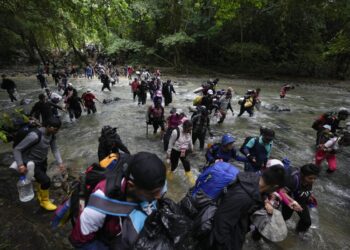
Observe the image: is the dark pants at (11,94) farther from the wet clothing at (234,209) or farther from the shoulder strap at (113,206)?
the wet clothing at (234,209)

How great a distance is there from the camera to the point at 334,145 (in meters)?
6.52

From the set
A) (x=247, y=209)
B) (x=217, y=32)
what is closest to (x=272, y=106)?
(x=247, y=209)

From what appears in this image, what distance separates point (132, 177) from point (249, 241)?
3.50 m

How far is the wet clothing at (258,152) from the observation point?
4945mm

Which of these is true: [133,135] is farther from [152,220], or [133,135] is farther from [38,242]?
[152,220]

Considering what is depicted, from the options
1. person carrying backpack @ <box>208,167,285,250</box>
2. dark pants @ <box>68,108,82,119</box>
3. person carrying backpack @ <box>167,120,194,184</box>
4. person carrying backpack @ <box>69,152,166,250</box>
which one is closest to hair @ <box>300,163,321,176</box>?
person carrying backpack @ <box>208,167,285,250</box>

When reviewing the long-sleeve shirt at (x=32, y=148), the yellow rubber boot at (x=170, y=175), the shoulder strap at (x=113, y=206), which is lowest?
the yellow rubber boot at (x=170, y=175)

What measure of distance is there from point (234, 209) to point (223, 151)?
2.68 m

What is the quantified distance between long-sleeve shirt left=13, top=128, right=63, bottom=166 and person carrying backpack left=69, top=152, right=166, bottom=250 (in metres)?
2.57

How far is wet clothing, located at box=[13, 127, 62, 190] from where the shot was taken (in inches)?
152

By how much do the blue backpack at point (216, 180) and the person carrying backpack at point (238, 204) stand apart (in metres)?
0.13

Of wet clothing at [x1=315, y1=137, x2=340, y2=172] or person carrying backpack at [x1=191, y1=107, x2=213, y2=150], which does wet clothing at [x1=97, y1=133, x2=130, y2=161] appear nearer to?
person carrying backpack at [x1=191, y1=107, x2=213, y2=150]

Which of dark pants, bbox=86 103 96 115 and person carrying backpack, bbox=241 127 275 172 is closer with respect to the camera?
person carrying backpack, bbox=241 127 275 172

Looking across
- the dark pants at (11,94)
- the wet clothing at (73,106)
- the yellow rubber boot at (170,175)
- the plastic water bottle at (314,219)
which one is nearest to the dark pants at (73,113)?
the wet clothing at (73,106)
